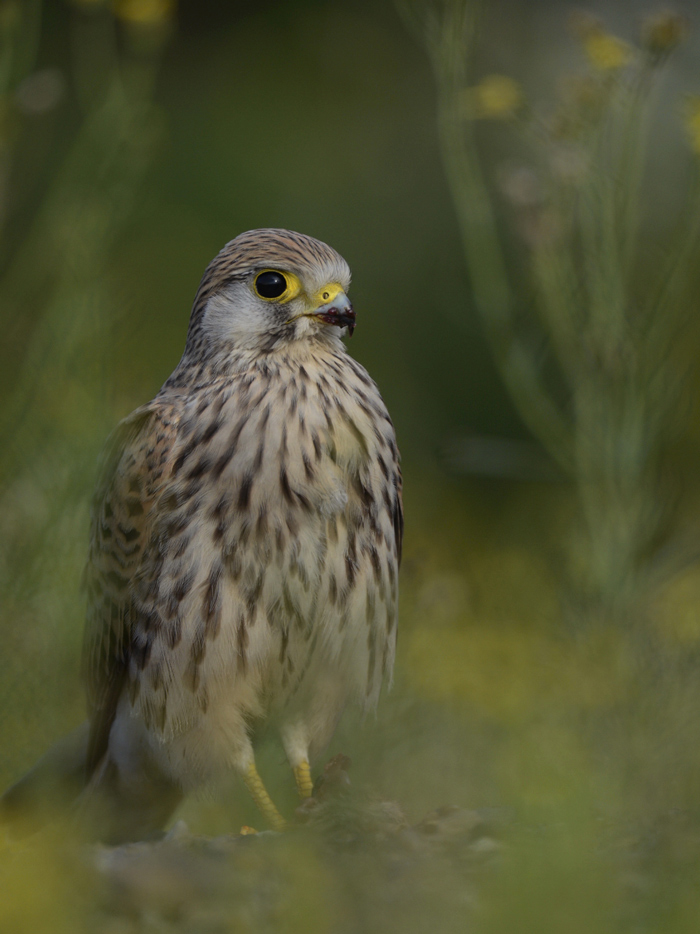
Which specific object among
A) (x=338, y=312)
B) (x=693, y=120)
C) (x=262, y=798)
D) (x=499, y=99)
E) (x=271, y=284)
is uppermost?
(x=499, y=99)

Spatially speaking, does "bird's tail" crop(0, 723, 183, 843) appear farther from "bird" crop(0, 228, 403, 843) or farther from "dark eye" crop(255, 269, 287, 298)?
"dark eye" crop(255, 269, 287, 298)

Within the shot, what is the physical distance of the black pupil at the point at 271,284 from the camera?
8.09 ft

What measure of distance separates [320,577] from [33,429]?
883 millimetres

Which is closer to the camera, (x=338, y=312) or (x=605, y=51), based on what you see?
(x=338, y=312)

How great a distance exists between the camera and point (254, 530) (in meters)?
2.34

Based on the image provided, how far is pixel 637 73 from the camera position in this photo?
2.96m

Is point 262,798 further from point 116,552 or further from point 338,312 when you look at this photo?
point 338,312

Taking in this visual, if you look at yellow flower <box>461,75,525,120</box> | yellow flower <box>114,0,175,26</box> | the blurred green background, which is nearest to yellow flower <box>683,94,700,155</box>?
the blurred green background

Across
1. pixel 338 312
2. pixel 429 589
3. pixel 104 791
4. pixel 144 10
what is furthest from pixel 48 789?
pixel 144 10

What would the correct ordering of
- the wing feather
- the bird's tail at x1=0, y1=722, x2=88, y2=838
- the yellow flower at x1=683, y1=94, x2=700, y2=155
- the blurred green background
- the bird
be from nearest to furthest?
the blurred green background < the bird's tail at x1=0, y1=722, x2=88, y2=838 < the bird < the wing feather < the yellow flower at x1=683, y1=94, x2=700, y2=155

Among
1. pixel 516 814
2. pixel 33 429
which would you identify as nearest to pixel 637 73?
pixel 33 429

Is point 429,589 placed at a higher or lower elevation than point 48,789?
higher

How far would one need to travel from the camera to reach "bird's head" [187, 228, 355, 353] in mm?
2432

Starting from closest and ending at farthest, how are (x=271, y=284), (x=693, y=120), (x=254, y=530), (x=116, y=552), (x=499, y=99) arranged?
(x=254, y=530) < (x=271, y=284) < (x=116, y=552) < (x=693, y=120) < (x=499, y=99)
